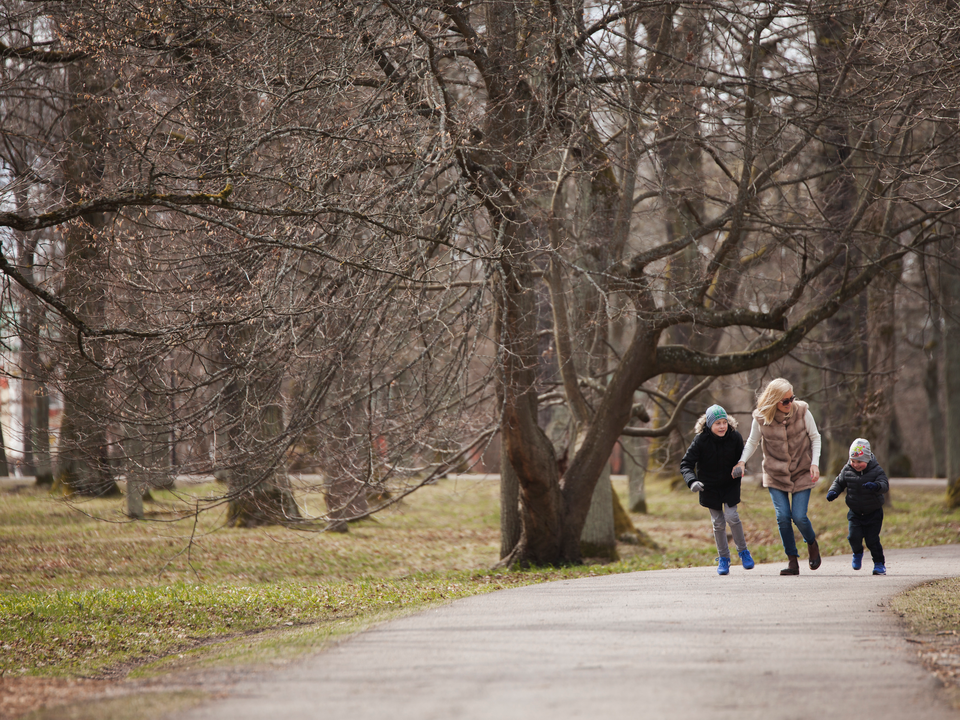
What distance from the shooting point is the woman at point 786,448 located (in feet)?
28.1

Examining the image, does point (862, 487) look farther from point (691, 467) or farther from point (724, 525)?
point (691, 467)

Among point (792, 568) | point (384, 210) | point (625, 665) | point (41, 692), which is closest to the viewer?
point (625, 665)

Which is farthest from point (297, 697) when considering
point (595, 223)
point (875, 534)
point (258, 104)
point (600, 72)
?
point (595, 223)

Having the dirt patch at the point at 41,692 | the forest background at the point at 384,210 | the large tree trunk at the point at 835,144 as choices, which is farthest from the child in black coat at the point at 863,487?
the dirt patch at the point at 41,692

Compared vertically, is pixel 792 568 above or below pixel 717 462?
below

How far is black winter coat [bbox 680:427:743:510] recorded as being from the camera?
891cm

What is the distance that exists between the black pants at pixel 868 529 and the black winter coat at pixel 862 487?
9 cm

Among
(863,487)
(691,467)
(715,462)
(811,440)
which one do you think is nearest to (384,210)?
(691,467)

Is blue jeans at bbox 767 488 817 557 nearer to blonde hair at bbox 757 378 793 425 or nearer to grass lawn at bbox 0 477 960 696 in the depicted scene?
blonde hair at bbox 757 378 793 425

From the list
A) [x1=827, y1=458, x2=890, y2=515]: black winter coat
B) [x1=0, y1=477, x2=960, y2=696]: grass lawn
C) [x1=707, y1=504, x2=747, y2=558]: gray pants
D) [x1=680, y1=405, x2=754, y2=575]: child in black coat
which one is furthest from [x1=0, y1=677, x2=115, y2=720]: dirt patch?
[x1=827, y1=458, x2=890, y2=515]: black winter coat

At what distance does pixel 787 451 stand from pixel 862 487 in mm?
830

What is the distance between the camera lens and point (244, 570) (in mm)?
14484

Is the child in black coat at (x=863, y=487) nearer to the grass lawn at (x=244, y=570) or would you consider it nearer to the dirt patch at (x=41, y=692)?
the grass lawn at (x=244, y=570)

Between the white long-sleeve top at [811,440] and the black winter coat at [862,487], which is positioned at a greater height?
the white long-sleeve top at [811,440]
